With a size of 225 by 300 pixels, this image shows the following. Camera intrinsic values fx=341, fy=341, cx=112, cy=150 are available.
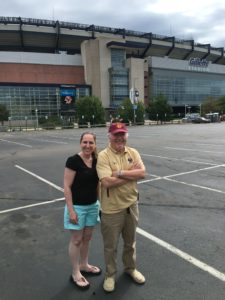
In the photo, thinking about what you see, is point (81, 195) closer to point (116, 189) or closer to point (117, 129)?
point (116, 189)

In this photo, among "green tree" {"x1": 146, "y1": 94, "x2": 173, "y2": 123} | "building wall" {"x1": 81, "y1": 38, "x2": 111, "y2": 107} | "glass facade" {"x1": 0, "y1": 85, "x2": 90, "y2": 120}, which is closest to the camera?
"green tree" {"x1": 146, "y1": 94, "x2": 173, "y2": 123}

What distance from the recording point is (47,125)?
6606 cm

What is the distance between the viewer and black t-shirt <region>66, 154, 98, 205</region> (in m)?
3.80

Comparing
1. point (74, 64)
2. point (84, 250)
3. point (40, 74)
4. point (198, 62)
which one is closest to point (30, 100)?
point (40, 74)

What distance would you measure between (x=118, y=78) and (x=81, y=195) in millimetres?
101418

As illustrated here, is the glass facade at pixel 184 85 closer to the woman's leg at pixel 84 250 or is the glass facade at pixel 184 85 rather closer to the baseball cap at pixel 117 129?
the woman's leg at pixel 84 250

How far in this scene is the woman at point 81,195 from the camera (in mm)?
3811

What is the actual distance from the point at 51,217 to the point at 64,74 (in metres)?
103

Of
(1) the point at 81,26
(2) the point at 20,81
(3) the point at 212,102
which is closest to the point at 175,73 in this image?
(3) the point at 212,102

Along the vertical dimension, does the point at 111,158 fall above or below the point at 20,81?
below

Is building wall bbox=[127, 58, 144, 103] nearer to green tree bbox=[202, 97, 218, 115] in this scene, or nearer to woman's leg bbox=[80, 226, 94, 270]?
green tree bbox=[202, 97, 218, 115]

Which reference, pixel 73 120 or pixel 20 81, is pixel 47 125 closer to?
pixel 73 120

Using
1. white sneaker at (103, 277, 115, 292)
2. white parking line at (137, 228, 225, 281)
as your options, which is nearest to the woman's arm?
white sneaker at (103, 277, 115, 292)

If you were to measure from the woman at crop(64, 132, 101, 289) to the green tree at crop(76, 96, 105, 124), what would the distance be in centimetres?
6590
